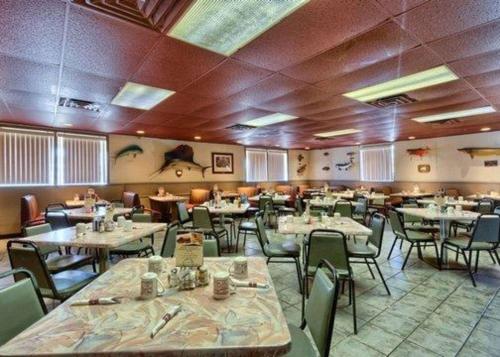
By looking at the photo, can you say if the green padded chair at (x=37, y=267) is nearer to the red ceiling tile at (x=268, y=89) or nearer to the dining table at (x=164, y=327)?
the dining table at (x=164, y=327)

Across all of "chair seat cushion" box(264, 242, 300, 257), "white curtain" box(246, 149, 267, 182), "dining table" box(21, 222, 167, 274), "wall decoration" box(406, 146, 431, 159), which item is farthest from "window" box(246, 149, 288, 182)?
"dining table" box(21, 222, 167, 274)

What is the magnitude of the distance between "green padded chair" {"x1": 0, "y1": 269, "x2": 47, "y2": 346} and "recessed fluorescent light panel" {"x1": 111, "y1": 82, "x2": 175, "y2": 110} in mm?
2768

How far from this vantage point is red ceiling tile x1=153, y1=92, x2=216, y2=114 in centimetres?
411

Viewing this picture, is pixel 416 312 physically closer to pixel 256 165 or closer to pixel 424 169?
pixel 424 169

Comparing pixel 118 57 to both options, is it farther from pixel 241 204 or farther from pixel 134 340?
pixel 241 204

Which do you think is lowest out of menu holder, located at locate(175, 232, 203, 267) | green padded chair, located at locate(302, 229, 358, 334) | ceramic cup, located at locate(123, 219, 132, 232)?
green padded chair, located at locate(302, 229, 358, 334)

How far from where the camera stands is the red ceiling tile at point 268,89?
3408mm

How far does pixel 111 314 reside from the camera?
121 centimetres

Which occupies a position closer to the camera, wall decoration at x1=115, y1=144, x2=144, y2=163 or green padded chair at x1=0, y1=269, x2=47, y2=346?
green padded chair at x1=0, y1=269, x2=47, y2=346

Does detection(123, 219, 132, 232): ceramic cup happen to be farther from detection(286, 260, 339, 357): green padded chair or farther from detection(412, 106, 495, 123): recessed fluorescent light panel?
detection(412, 106, 495, 123): recessed fluorescent light panel

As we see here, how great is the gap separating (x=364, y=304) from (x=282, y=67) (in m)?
2.60

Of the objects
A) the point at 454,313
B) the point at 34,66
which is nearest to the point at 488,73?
the point at 454,313

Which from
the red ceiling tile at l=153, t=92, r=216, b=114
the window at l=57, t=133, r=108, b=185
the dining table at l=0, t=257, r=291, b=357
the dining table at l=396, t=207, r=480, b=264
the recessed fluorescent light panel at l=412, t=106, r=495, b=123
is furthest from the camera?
the window at l=57, t=133, r=108, b=185

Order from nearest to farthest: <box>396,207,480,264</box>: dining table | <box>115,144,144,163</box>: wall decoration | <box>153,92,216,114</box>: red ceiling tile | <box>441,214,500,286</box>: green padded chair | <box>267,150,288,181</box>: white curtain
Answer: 1. <box>441,214,500,286</box>: green padded chair
2. <box>396,207,480,264</box>: dining table
3. <box>153,92,216,114</box>: red ceiling tile
4. <box>115,144,144,163</box>: wall decoration
5. <box>267,150,288,181</box>: white curtain
